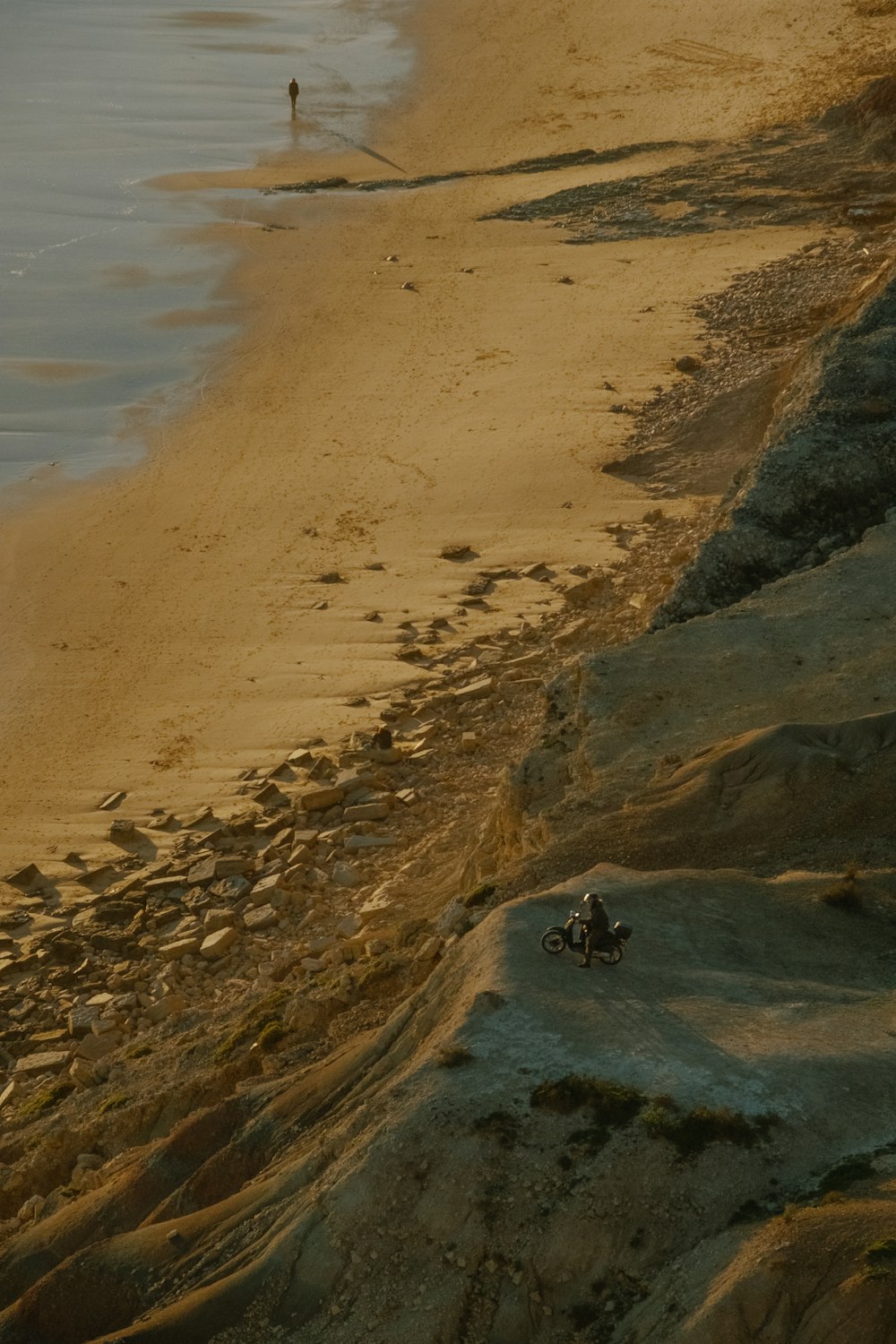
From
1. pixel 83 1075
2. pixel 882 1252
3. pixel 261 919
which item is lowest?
pixel 83 1075

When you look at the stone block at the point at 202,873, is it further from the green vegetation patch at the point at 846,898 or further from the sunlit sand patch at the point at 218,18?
the sunlit sand patch at the point at 218,18

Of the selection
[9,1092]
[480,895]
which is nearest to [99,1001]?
[9,1092]

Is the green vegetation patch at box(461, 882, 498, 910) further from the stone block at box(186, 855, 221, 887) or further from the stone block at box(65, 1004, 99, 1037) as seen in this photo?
the stone block at box(186, 855, 221, 887)

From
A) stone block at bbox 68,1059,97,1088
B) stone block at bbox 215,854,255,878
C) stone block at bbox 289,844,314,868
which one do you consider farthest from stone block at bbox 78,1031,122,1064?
stone block at bbox 289,844,314,868

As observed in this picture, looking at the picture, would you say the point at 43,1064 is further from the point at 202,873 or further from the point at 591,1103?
the point at 591,1103

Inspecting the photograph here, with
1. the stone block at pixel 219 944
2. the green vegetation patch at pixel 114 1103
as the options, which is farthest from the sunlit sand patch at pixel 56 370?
the green vegetation patch at pixel 114 1103

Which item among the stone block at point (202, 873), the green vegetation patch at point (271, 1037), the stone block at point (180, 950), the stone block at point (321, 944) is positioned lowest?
the stone block at point (180, 950)
